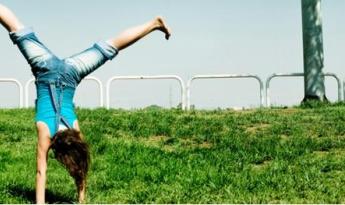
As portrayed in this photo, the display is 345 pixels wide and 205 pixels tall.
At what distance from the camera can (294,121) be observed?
11750 mm

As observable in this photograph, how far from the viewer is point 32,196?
7.09 m

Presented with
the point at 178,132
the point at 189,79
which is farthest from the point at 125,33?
the point at 189,79

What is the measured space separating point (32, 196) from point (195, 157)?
9.29ft

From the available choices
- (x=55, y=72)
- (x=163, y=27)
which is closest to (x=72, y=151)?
(x=55, y=72)

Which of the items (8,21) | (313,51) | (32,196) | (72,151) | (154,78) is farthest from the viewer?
(154,78)

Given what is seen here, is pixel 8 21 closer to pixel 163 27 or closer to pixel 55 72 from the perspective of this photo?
pixel 55 72

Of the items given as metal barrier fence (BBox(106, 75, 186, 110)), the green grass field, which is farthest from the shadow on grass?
metal barrier fence (BBox(106, 75, 186, 110))

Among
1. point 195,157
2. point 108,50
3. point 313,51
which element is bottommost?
point 195,157

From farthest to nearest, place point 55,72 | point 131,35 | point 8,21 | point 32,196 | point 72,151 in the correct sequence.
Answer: point 32,196 → point 131,35 → point 8,21 → point 55,72 → point 72,151

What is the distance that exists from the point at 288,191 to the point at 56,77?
2.83 meters

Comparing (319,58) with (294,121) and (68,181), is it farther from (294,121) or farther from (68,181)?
(68,181)

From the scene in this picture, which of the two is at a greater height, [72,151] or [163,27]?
[163,27]

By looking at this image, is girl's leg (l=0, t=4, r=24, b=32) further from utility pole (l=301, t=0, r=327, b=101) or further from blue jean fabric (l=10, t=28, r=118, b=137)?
utility pole (l=301, t=0, r=327, b=101)

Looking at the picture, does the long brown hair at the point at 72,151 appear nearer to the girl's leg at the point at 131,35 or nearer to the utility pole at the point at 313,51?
the girl's leg at the point at 131,35
